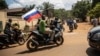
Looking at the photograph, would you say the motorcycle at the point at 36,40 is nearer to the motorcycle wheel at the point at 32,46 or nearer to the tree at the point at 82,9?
the motorcycle wheel at the point at 32,46

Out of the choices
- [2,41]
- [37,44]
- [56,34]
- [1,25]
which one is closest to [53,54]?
[37,44]

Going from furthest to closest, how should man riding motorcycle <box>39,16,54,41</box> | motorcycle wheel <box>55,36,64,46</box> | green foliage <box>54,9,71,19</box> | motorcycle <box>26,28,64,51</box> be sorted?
green foliage <box>54,9,71,19</box>
motorcycle wheel <box>55,36,64,46</box>
man riding motorcycle <box>39,16,54,41</box>
motorcycle <box>26,28,64,51</box>

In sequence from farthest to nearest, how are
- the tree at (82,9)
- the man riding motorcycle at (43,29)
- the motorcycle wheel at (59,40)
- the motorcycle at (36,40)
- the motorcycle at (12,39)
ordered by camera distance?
the tree at (82,9) → the motorcycle at (12,39) → the motorcycle wheel at (59,40) → the man riding motorcycle at (43,29) → the motorcycle at (36,40)

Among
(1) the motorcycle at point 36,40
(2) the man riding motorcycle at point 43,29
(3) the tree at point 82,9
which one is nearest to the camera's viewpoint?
(1) the motorcycle at point 36,40

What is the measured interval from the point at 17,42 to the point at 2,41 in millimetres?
1116

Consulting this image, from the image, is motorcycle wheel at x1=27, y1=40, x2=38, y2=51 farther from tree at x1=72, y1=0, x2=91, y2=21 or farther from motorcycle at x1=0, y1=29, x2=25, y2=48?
tree at x1=72, y1=0, x2=91, y2=21

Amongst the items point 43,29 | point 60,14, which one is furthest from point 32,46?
point 60,14

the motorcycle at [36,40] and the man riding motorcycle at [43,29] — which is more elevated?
the man riding motorcycle at [43,29]

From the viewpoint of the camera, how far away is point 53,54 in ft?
32.3

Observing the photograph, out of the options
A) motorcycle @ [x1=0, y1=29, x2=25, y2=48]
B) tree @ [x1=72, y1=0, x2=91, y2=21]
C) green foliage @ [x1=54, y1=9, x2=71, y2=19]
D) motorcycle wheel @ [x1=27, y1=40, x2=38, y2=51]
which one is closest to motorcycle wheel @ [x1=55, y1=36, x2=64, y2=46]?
motorcycle wheel @ [x1=27, y1=40, x2=38, y2=51]

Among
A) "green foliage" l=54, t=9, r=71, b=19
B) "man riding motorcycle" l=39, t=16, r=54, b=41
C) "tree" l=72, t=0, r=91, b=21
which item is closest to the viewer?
"man riding motorcycle" l=39, t=16, r=54, b=41

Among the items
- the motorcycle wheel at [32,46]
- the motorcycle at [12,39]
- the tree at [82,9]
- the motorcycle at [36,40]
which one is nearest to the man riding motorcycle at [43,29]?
the motorcycle at [36,40]

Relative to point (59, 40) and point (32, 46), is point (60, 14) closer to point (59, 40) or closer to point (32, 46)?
point (59, 40)

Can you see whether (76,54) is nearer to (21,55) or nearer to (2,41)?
(21,55)
